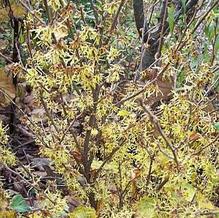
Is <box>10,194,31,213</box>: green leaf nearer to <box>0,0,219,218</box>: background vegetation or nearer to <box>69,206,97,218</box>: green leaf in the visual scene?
<box>0,0,219,218</box>: background vegetation

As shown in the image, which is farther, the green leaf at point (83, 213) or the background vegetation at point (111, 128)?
the green leaf at point (83, 213)

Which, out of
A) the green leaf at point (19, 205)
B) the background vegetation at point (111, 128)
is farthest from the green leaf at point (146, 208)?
the green leaf at point (19, 205)

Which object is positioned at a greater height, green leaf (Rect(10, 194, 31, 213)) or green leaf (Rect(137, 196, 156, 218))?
green leaf (Rect(137, 196, 156, 218))

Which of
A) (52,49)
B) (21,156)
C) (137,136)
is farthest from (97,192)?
(21,156)

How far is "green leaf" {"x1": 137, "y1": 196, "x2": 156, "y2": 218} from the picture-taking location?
137 centimetres

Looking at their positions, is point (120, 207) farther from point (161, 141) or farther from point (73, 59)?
point (73, 59)

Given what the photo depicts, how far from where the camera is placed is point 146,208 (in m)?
1.39

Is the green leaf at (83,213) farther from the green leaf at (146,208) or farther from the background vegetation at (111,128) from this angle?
the green leaf at (146,208)

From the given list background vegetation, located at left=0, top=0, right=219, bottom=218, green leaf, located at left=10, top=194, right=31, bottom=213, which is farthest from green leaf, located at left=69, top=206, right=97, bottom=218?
green leaf, located at left=10, top=194, right=31, bottom=213

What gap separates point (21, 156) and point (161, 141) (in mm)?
948

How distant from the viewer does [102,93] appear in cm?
150

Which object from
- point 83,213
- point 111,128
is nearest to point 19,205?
point 83,213

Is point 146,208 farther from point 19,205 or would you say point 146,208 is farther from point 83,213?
point 19,205

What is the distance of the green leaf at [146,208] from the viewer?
54.1 inches
